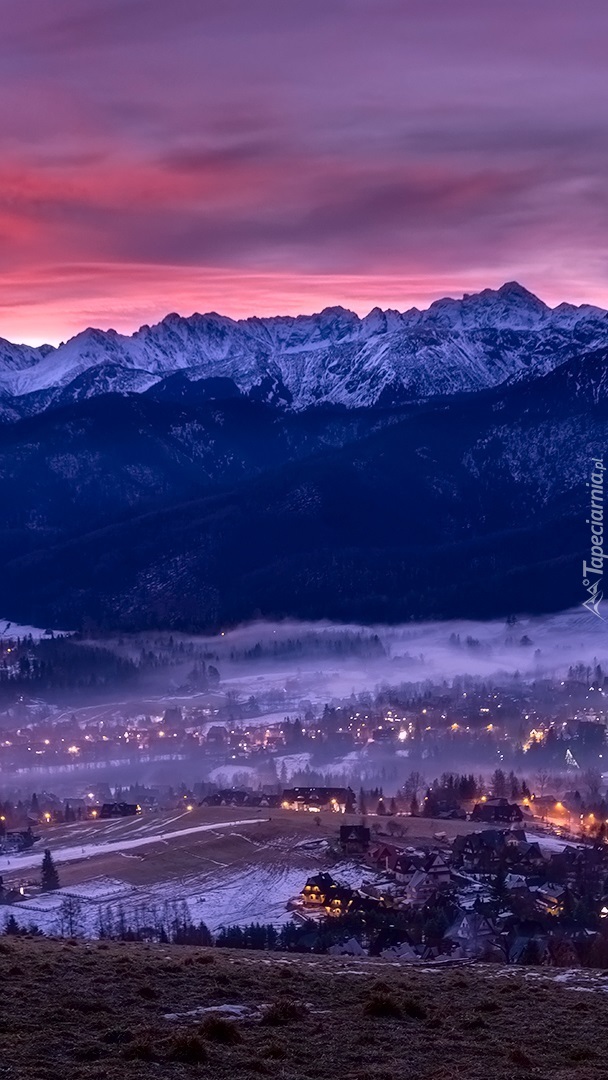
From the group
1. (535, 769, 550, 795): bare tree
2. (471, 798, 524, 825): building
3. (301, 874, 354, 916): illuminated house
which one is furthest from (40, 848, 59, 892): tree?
(535, 769, 550, 795): bare tree

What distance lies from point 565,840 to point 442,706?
106 meters

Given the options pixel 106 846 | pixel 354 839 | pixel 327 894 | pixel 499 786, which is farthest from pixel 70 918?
pixel 499 786

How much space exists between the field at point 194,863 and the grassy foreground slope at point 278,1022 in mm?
33640

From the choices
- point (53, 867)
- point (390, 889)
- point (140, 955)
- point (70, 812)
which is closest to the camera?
point (140, 955)

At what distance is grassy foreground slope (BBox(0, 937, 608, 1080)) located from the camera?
71.1 ft

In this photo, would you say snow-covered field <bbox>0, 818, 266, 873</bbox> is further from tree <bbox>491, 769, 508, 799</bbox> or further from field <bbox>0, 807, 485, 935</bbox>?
tree <bbox>491, 769, 508, 799</bbox>

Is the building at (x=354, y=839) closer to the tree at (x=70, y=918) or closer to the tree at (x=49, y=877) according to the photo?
the tree at (x=49, y=877)

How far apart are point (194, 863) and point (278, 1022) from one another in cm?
5666

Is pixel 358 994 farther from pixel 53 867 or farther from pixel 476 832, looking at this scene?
pixel 476 832

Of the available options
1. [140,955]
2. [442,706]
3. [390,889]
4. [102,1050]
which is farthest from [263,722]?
[102,1050]

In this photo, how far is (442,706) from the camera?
195875mm

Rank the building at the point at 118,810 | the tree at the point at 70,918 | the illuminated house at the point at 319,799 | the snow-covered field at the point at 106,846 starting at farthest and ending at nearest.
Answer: the building at the point at 118,810 < the illuminated house at the point at 319,799 < the snow-covered field at the point at 106,846 < the tree at the point at 70,918

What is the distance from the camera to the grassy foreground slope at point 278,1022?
21672 millimetres

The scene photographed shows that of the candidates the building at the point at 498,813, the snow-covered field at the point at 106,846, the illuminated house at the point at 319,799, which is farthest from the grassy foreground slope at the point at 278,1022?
the illuminated house at the point at 319,799
